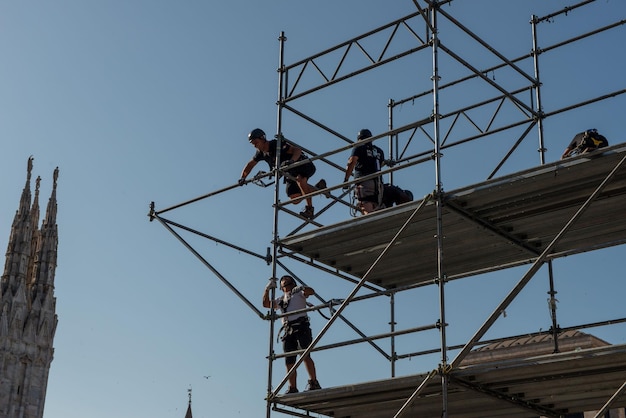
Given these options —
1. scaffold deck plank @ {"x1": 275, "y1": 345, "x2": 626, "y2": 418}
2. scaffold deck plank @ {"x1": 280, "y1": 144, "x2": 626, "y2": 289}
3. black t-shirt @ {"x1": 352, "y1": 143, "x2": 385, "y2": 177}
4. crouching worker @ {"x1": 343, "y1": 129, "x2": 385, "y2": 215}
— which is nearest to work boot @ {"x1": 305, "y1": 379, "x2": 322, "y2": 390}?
scaffold deck plank @ {"x1": 275, "y1": 345, "x2": 626, "y2": 418}

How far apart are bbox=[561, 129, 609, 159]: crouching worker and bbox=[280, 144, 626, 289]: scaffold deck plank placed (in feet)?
2.27

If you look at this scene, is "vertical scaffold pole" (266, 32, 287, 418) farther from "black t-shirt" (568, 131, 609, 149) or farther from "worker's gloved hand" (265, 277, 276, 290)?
"black t-shirt" (568, 131, 609, 149)

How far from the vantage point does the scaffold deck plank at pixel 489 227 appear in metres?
11.6

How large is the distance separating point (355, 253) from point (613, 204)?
3.46m

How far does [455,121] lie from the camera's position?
53.5 feet

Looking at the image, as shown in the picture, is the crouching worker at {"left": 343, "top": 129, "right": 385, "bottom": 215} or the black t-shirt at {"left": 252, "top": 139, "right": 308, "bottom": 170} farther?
the black t-shirt at {"left": 252, "top": 139, "right": 308, "bottom": 170}

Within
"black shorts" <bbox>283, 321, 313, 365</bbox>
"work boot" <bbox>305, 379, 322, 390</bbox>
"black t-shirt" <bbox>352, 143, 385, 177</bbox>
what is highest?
"black t-shirt" <bbox>352, 143, 385, 177</bbox>

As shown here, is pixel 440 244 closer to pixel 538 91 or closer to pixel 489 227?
pixel 489 227

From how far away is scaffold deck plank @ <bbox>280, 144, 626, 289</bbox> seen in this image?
38.0 feet

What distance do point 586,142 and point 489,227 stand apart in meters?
1.51

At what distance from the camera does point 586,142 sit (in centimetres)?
1249

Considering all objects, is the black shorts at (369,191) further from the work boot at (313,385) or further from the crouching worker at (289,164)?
the work boot at (313,385)

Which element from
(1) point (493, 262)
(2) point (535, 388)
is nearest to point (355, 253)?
(1) point (493, 262)

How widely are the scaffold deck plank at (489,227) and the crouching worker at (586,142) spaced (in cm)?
69
